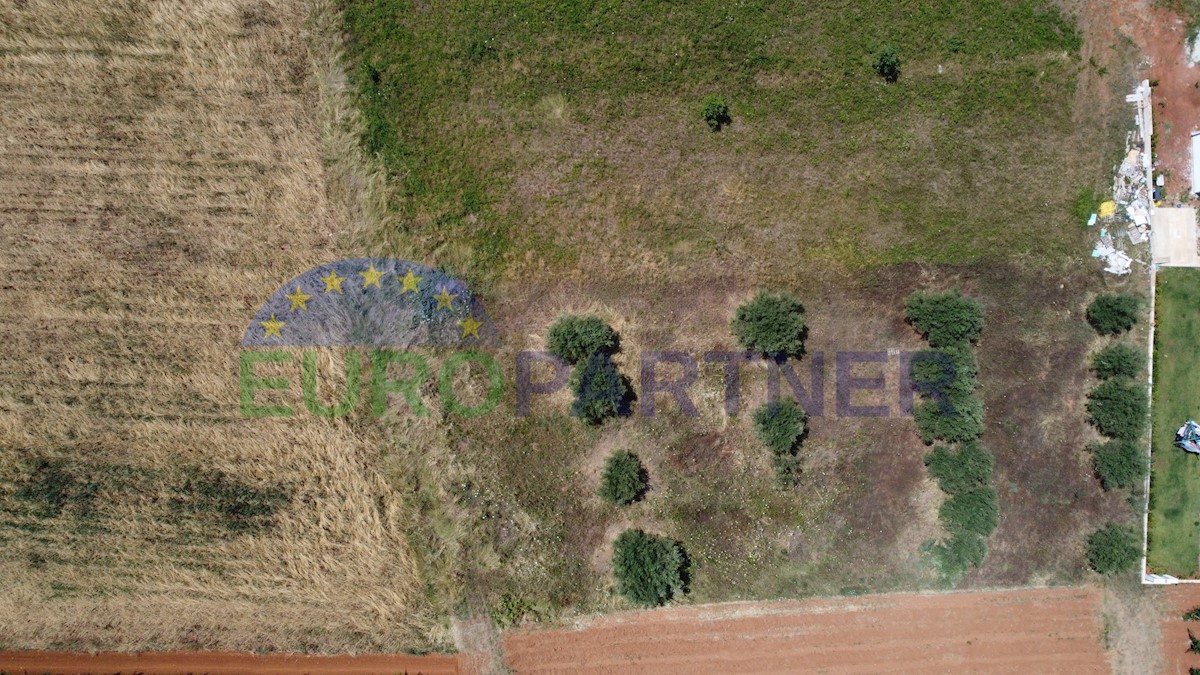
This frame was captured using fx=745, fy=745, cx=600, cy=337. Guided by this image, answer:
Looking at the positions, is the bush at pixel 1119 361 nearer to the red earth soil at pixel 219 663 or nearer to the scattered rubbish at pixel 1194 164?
the scattered rubbish at pixel 1194 164

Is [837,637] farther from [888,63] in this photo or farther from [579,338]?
[888,63]

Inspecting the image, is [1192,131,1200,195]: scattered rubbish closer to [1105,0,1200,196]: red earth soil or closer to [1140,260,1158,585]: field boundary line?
[1105,0,1200,196]: red earth soil

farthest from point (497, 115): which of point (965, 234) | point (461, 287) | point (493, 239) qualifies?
point (965, 234)

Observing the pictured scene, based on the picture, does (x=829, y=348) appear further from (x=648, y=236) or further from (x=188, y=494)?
(x=188, y=494)

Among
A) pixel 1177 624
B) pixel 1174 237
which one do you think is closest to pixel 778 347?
pixel 1174 237

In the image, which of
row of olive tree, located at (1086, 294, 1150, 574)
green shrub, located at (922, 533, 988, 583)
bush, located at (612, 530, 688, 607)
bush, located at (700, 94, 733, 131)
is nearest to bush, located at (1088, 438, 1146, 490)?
row of olive tree, located at (1086, 294, 1150, 574)
